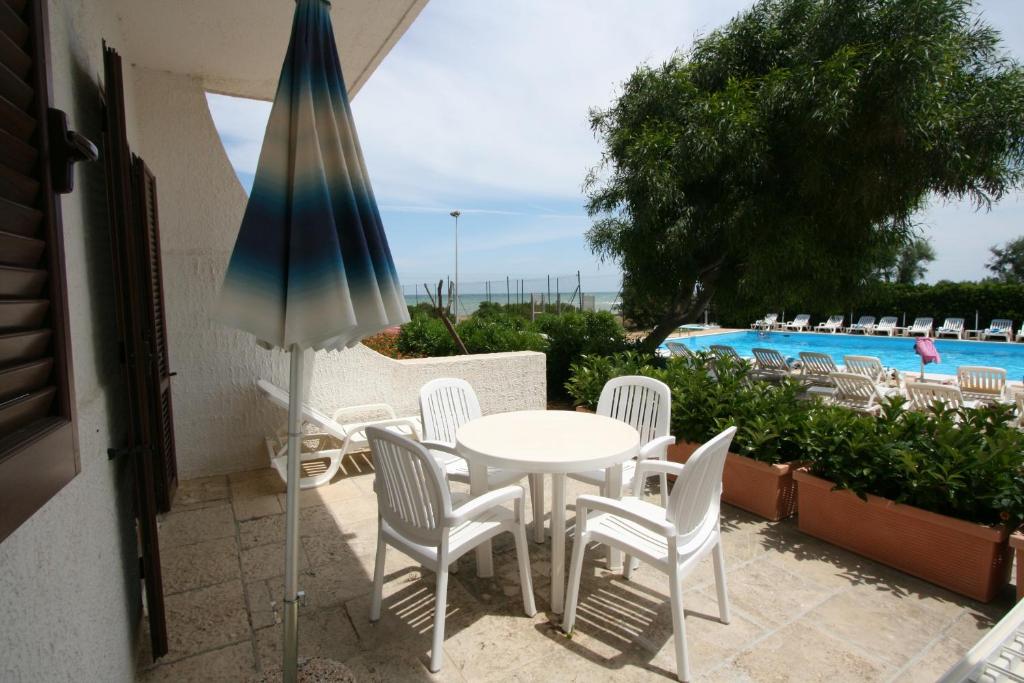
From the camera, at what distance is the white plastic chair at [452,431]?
2.98m

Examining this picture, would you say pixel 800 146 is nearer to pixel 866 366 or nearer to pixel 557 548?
pixel 866 366

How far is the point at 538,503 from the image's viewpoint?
10.2 feet

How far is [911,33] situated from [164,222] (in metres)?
8.34

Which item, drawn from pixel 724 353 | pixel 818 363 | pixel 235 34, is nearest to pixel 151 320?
pixel 235 34

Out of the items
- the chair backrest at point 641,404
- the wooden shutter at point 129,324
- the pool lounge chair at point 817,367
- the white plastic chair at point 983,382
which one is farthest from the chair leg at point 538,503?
the white plastic chair at point 983,382

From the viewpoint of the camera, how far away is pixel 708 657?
215 cm

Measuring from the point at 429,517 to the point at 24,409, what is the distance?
60.2 inches

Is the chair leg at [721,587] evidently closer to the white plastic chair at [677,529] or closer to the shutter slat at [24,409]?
the white plastic chair at [677,529]

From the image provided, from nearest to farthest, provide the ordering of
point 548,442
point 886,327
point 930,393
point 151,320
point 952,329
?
1. point 548,442
2. point 151,320
3. point 930,393
4. point 952,329
5. point 886,327

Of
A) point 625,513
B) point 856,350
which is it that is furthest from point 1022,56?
point 856,350

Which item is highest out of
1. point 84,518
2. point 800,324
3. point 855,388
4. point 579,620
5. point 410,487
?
point 84,518

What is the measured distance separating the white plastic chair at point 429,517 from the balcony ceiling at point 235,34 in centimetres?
269

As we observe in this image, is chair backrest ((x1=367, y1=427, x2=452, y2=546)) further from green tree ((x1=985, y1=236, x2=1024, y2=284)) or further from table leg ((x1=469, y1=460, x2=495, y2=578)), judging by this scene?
green tree ((x1=985, y1=236, x2=1024, y2=284))

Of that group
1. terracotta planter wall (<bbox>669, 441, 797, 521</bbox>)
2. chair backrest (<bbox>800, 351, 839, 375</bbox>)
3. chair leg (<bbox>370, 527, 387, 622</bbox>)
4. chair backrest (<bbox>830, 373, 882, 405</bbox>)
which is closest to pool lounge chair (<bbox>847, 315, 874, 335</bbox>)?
chair backrest (<bbox>800, 351, 839, 375</bbox>)
